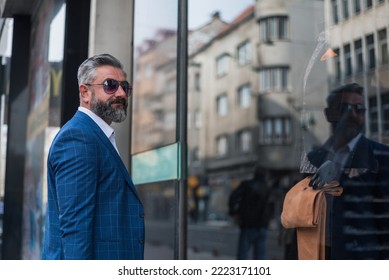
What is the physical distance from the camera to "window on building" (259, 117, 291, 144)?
28.8 meters

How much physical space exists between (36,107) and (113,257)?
2842 mm

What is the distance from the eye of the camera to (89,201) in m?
1.92

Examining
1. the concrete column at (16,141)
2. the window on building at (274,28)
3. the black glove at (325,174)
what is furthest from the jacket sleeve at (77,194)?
the window on building at (274,28)

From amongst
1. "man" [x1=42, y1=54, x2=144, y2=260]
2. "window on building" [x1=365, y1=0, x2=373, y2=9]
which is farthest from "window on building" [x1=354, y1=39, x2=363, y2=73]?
"man" [x1=42, y1=54, x2=144, y2=260]

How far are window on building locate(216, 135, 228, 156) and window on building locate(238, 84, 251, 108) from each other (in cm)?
286

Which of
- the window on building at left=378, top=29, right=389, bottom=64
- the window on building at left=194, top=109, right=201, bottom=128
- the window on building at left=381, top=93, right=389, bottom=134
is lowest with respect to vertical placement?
the window on building at left=381, top=93, right=389, bottom=134

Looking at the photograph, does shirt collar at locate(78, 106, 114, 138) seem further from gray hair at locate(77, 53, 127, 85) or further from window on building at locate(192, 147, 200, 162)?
window on building at locate(192, 147, 200, 162)

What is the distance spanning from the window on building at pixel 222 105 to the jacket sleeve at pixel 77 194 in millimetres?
30474

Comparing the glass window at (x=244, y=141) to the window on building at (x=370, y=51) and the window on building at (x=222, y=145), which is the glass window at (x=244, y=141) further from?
the window on building at (x=370, y=51)

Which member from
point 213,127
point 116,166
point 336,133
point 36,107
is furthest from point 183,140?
point 213,127

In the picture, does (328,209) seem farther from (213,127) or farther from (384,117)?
(213,127)

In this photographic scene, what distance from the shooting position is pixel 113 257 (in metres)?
2.04

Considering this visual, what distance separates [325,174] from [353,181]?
325mm

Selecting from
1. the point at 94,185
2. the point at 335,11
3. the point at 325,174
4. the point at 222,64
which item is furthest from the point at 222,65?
the point at 94,185
